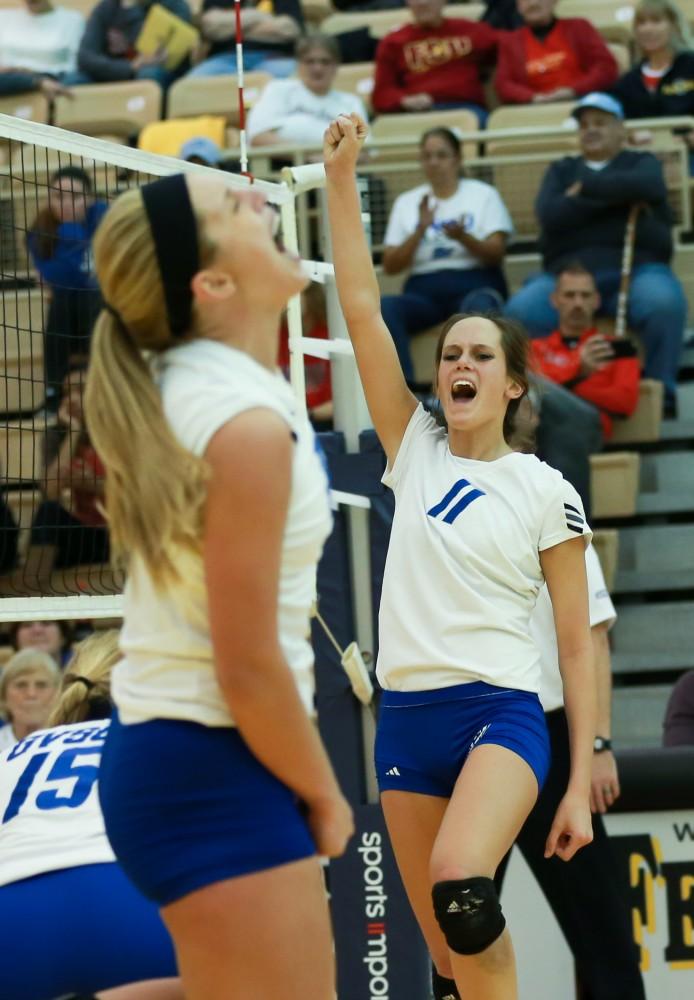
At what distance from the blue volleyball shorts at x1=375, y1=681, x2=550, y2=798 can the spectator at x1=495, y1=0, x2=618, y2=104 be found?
735cm

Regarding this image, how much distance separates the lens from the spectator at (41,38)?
38.0 feet

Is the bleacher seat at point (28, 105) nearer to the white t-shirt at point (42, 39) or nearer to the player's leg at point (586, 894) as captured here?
the white t-shirt at point (42, 39)

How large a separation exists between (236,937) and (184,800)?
0.20 meters

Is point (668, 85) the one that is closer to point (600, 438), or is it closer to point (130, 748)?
point (600, 438)

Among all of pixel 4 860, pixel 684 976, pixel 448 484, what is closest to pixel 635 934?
pixel 684 976

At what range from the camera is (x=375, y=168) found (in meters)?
9.41

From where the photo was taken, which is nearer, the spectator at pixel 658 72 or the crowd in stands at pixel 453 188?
the crowd in stands at pixel 453 188

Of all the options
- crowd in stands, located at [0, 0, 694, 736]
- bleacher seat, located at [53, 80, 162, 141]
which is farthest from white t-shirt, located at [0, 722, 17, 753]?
bleacher seat, located at [53, 80, 162, 141]

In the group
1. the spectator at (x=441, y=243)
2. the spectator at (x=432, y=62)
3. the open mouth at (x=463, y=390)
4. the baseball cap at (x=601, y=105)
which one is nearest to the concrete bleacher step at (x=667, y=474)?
the spectator at (x=441, y=243)

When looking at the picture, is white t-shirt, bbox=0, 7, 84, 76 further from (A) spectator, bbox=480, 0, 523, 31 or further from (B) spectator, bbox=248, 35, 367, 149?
(A) spectator, bbox=480, 0, 523, 31

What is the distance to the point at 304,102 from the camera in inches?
393

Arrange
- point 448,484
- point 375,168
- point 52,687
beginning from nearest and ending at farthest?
1. point 448,484
2. point 52,687
3. point 375,168

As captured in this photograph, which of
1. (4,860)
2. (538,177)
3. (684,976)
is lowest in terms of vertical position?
(684,976)

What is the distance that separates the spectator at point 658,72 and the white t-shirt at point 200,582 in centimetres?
806
